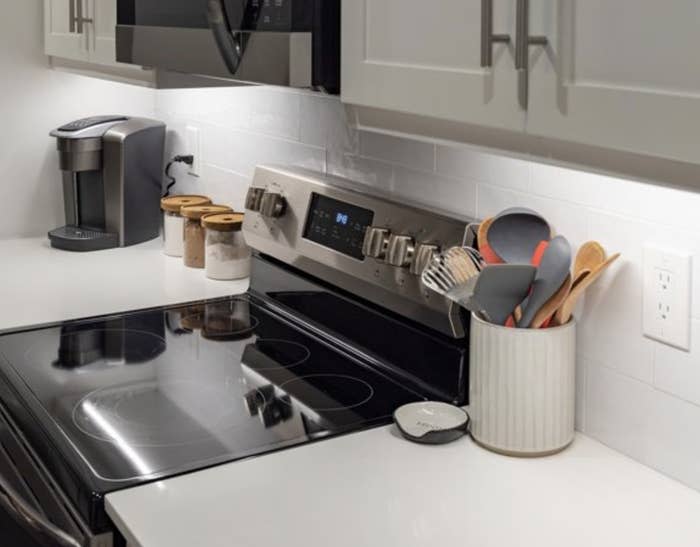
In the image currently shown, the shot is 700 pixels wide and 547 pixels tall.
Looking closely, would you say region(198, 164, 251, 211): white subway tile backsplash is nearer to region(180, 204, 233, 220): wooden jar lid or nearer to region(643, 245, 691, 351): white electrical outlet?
region(180, 204, 233, 220): wooden jar lid

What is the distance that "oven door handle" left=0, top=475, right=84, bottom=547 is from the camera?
4.12ft

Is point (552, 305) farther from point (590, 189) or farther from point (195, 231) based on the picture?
point (195, 231)

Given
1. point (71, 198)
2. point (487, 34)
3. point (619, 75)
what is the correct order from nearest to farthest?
1. point (619, 75)
2. point (487, 34)
3. point (71, 198)

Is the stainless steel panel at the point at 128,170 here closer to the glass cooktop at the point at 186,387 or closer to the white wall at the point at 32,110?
the white wall at the point at 32,110

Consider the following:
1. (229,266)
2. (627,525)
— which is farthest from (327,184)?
(627,525)

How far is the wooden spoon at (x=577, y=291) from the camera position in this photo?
134 cm

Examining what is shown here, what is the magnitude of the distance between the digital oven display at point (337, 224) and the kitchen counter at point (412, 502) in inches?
19.0

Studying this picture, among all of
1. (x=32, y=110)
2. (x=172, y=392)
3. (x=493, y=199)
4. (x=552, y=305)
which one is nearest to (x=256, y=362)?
(x=172, y=392)

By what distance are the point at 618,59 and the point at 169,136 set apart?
1994mm

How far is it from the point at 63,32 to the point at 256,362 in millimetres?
1181

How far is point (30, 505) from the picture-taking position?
136cm

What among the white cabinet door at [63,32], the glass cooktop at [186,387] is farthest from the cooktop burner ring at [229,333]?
the white cabinet door at [63,32]

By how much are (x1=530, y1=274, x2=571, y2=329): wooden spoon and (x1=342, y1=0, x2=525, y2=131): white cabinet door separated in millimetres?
311

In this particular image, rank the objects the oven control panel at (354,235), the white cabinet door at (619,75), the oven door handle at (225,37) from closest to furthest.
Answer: the white cabinet door at (619,75), the oven door handle at (225,37), the oven control panel at (354,235)
